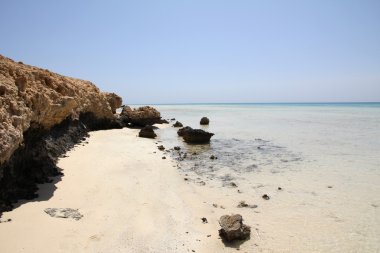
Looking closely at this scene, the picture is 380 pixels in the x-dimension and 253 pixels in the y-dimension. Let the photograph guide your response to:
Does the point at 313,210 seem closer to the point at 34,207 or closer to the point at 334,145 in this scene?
the point at 34,207

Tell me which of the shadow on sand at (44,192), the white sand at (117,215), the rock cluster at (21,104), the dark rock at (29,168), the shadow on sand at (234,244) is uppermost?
the rock cluster at (21,104)

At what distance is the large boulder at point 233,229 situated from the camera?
5879mm

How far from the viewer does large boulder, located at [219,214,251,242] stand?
5879 millimetres

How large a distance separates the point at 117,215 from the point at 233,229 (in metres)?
2.54

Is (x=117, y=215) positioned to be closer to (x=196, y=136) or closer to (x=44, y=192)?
(x=44, y=192)

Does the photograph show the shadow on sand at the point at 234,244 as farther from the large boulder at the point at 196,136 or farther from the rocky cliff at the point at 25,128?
the large boulder at the point at 196,136

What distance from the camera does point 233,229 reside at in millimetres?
5902

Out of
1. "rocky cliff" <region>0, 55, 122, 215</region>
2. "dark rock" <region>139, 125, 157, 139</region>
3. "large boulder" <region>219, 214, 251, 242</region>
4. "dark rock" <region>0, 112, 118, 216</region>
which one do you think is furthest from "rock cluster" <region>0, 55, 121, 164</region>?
"dark rock" <region>139, 125, 157, 139</region>

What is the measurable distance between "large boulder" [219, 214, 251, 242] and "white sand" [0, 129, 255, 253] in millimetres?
156

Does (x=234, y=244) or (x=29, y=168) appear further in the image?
(x=29, y=168)

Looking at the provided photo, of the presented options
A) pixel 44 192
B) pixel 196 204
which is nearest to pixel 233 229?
pixel 196 204

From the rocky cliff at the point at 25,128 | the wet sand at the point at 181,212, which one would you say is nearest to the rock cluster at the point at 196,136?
the wet sand at the point at 181,212

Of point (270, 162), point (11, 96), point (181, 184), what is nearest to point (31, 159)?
point (11, 96)

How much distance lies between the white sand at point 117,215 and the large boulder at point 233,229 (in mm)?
156
